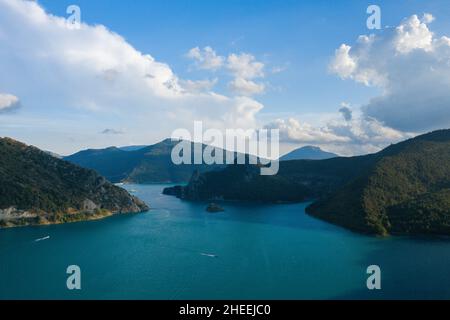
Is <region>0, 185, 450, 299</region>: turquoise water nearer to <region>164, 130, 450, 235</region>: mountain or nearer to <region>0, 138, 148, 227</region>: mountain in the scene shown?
<region>0, 138, 148, 227</region>: mountain

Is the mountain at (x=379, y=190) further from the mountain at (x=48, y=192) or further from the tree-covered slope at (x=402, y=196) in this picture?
the mountain at (x=48, y=192)

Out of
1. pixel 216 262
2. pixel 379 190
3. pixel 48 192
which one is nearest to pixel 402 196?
pixel 379 190

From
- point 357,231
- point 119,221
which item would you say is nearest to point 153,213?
point 119,221

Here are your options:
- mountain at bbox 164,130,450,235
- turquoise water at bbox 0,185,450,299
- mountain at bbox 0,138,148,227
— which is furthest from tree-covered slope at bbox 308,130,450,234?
mountain at bbox 0,138,148,227

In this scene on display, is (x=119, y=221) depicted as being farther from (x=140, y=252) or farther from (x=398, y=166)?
(x=398, y=166)

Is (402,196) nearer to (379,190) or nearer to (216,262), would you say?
(379,190)

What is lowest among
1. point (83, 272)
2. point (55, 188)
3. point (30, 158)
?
point (83, 272)

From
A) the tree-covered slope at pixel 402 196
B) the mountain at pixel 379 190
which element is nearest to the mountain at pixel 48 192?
the mountain at pixel 379 190
